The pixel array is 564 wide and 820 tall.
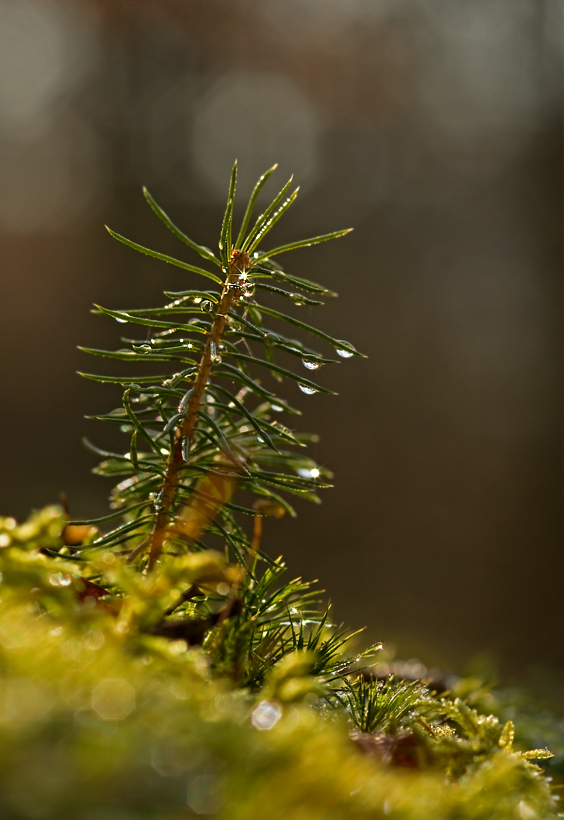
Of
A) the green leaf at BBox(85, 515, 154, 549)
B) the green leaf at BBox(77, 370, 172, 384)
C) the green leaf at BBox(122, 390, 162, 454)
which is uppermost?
the green leaf at BBox(77, 370, 172, 384)

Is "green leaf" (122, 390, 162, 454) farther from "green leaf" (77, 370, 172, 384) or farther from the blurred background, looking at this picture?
the blurred background

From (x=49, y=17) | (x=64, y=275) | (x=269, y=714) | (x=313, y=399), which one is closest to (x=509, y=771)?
(x=269, y=714)

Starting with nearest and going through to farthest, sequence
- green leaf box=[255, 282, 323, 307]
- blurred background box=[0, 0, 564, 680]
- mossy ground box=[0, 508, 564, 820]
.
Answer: mossy ground box=[0, 508, 564, 820] < green leaf box=[255, 282, 323, 307] < blurred background box=[0, 0, 564, 680]

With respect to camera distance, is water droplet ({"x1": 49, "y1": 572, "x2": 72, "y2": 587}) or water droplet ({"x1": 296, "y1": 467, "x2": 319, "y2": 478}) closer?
water droplet ({"x1": 49, "y1": 572, "x2": 72, "y2": 587})

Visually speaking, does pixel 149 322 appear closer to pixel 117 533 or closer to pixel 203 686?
pixel 117 533

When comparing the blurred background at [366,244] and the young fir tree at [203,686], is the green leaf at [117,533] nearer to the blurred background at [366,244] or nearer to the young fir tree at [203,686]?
the young fir tree at [203,686]

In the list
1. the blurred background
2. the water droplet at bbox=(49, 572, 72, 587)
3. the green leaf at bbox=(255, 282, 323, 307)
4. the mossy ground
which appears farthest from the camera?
the blurred background

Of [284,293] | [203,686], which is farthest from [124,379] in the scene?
[203,686]

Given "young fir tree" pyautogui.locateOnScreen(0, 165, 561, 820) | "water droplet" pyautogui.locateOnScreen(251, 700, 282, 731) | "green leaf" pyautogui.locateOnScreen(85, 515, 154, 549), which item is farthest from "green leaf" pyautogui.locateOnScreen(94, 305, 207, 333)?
"water droplet" pyautogui.locateOnScreen(251, 700, 282, 731)
